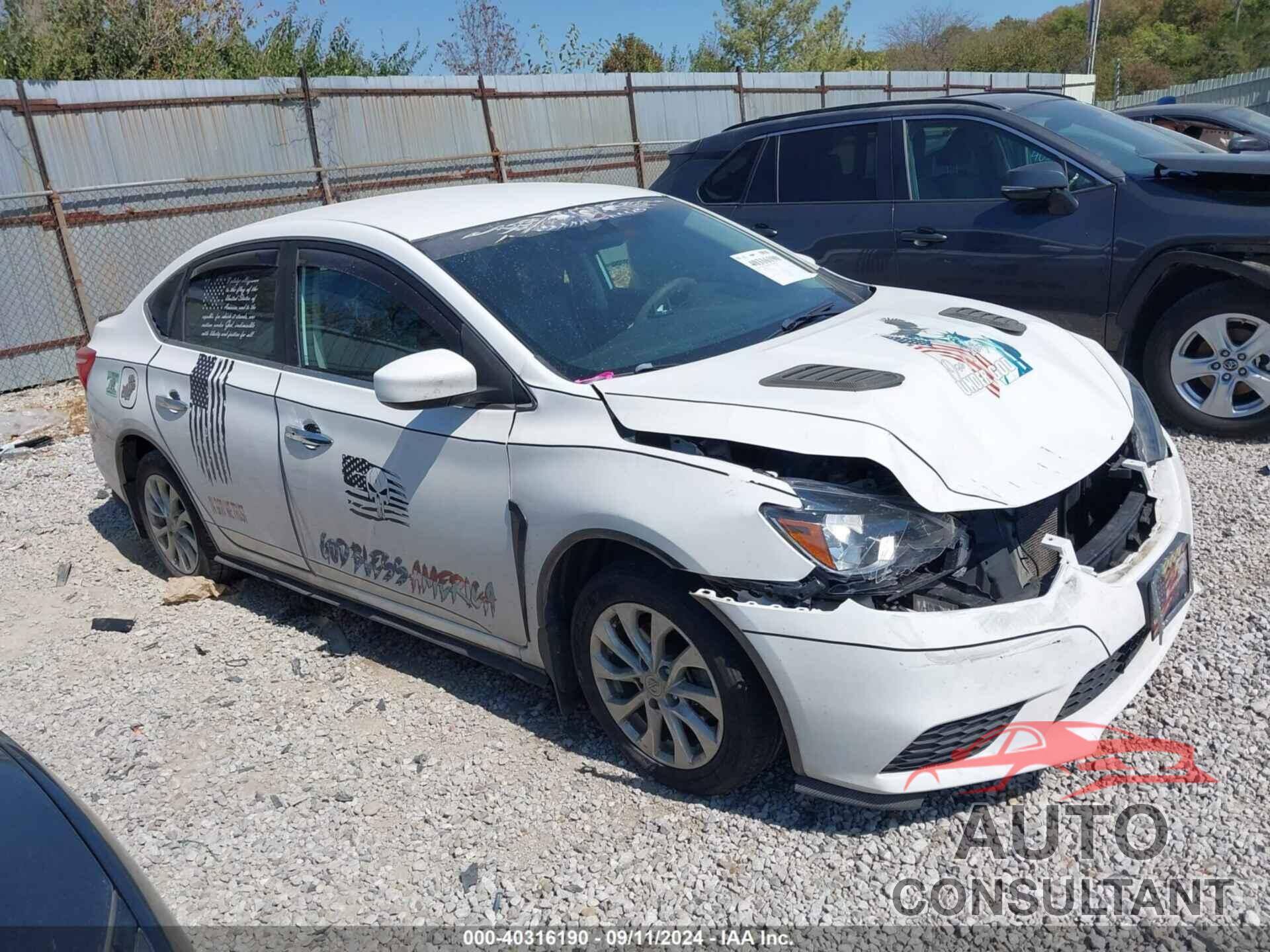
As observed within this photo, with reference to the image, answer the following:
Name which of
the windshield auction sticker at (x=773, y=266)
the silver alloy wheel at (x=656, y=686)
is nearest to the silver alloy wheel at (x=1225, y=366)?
the windshield auction sticker at (x=773, y=266)

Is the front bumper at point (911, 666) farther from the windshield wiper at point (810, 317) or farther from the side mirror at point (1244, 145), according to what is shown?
the side mirror at point (1244, 145)

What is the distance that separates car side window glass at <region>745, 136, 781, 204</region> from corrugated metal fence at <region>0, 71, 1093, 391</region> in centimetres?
659

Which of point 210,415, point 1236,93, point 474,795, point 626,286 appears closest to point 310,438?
point 210,415

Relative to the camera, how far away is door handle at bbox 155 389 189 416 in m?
4.46

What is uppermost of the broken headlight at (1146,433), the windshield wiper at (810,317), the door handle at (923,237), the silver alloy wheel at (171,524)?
the windshield wiper at (810,317)

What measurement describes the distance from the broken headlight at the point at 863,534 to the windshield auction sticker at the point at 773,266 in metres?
1.56

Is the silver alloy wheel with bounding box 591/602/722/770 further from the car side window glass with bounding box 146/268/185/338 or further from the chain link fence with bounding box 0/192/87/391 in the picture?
the chain link fence with bounding box 0/192/87/391

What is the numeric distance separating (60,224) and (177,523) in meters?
6.44

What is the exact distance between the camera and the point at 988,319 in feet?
12.3

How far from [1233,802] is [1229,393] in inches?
125

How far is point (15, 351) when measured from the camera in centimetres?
968

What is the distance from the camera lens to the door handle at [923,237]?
240 inches

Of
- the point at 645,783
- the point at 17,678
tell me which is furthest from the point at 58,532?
Result: the point at 645,783

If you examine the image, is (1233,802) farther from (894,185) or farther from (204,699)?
(894,185)
